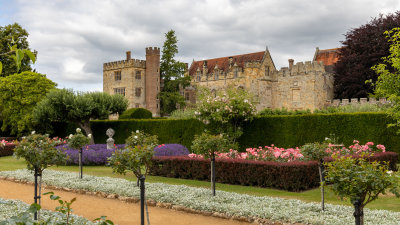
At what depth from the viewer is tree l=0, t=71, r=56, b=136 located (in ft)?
81.2

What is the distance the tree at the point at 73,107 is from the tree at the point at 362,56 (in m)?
20.2

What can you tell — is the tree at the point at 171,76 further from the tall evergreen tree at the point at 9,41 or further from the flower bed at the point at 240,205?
the flower bed at the point at 240,205

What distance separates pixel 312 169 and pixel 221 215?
377cm

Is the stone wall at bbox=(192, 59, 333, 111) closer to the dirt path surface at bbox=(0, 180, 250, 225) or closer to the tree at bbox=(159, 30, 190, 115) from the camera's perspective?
the tree at bbox=(159, 30, 190, 115)

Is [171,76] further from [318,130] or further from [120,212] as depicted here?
[120,212]

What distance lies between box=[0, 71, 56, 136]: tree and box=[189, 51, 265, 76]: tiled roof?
22166 mm

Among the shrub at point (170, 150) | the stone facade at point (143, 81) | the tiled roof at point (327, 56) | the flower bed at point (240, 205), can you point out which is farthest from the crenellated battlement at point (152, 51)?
the flower bed at point (240, 205)

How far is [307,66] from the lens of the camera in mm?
33594

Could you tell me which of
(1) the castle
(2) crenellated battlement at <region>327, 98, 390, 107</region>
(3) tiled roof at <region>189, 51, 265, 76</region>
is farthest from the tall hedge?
(3) tiled roof at <region>189, 51, 265, 76</region>

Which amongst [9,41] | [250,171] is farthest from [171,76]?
[250,171]

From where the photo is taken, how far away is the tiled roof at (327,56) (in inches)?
1611

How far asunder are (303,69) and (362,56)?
16.8ft

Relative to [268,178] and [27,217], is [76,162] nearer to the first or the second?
[268,178]

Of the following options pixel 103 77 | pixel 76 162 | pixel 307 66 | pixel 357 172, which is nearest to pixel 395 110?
pixel 357 172
